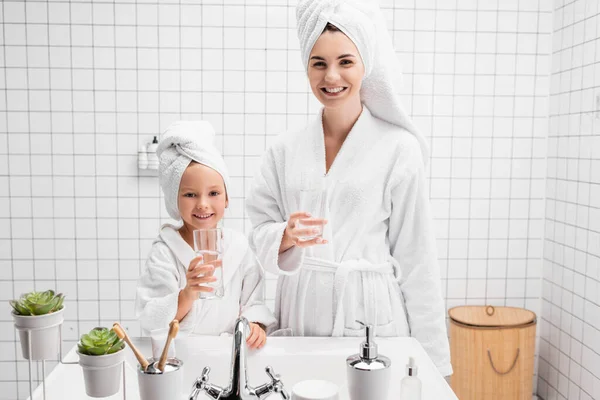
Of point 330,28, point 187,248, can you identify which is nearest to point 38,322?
point 187,248

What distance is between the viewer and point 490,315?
8.40ft

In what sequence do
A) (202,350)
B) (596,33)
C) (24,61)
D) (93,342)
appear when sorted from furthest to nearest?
1. (24,61)
2. (596,33)
3. (202,350)
4. (93,342)

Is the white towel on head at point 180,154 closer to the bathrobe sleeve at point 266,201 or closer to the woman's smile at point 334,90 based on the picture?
the bathrobe sleeve at point 266,201

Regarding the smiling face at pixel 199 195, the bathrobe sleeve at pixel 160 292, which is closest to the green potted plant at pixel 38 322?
the bathrobe sleeve at pixel 160 292

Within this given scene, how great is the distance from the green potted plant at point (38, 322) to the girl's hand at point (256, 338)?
444 millimetres

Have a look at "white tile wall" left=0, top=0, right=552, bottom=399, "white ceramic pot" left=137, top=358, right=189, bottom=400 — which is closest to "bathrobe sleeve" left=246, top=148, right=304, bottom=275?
"white ceramic pot" left=137, top=358, right=189, bottom=400

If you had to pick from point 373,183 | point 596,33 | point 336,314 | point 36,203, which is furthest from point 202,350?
point 596,33

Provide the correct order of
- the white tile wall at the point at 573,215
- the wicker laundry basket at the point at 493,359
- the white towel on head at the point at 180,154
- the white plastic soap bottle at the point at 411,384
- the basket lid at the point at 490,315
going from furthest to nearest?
1. the basket lid at the point at 490,315
2. the wicker laundry basket at the point at 493,359
3. the white tile wall at the point at 573,215
4. the white towel on head at the point at 180,154
5. the white plastic soap bottle at the point at 411,384

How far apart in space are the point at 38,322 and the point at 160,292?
408 millimetres

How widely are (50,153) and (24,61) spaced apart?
0.42 metres

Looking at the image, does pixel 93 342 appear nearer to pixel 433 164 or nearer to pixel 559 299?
pixel 433 164

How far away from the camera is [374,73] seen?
4.45 ft

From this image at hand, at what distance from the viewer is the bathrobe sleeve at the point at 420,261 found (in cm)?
137

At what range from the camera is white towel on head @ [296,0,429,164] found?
4.01 feet
